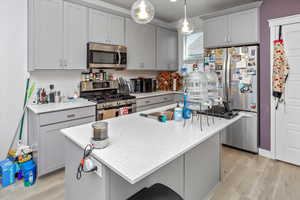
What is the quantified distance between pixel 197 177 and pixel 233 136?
1984 millimetres

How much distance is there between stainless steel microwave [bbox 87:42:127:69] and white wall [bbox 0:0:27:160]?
95 cm

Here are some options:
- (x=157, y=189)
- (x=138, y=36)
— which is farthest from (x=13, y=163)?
(x=138, y=36)

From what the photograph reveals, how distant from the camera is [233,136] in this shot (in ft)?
11.2

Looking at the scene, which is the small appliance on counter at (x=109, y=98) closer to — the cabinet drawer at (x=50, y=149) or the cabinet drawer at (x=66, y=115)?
the cabinet drawer at (x=66, y=115)

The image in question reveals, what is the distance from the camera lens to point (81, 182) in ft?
4.58

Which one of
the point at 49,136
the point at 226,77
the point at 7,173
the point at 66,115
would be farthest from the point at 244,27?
the point at 7,173

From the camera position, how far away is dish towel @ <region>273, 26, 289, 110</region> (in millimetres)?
2826

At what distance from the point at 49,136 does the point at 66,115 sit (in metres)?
0.35

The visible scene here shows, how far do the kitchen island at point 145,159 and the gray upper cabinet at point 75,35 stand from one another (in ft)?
5.02

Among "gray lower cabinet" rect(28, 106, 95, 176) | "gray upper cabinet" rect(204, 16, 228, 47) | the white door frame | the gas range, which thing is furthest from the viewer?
"gray upper cabinet" rect(204, 16, 228, 47)

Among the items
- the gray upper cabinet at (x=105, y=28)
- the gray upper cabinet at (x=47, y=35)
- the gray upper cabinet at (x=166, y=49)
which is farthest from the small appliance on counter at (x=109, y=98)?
the gray upper cabinet at (x=166, y=49)

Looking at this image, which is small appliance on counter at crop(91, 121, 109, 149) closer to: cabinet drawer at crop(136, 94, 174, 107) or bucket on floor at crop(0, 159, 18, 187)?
bucket on floor at crop(0, 159, 18, 187)

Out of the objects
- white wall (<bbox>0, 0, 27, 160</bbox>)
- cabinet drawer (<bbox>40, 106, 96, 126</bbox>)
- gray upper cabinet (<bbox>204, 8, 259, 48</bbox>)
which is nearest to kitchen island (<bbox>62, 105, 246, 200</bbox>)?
cabinet drawer (<bbox>40, 106, 96, 126</bbox>)

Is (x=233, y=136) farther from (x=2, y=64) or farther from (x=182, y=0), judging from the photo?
(x=2, y=64)
